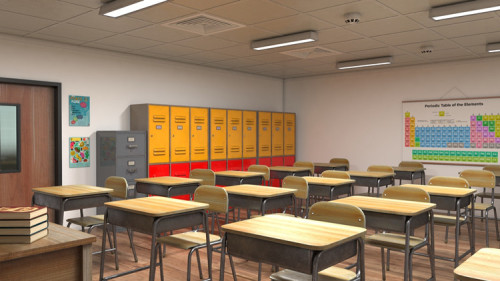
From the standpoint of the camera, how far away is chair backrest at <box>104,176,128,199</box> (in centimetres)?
439

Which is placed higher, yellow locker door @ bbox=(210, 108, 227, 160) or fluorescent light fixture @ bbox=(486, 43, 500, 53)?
fluorescent light fixture @ bbox=(486, 43, 500, 53)

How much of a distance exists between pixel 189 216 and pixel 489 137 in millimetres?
5807

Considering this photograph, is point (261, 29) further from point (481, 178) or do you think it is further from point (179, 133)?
point (481, 178)

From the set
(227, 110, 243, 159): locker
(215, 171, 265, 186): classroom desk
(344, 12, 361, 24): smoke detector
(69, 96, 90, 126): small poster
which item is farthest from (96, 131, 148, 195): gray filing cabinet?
(344, 12, 361, 24): smoke detector

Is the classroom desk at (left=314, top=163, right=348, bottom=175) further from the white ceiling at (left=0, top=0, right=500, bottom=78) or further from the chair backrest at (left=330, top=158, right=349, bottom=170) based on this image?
the white ceiling at (left=0, top=0, right=500, bottom=78)

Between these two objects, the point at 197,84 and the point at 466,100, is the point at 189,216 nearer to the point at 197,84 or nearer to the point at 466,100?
the point at 197,84

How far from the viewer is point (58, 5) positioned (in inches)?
161

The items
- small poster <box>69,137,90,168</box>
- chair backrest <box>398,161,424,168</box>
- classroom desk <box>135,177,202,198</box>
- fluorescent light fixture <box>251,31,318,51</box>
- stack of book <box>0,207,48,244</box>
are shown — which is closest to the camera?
stack of book <box>0,207,48,244</box>

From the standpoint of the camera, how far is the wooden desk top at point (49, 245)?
1.85 meters

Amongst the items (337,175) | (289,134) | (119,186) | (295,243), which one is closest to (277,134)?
(289,134)

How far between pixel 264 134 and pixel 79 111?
3.62 metres

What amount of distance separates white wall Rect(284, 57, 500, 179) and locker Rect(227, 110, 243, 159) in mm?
1913

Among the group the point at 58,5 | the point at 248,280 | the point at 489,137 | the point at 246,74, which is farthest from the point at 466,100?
the point at 58,5

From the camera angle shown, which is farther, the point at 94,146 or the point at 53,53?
the point at 94,146
